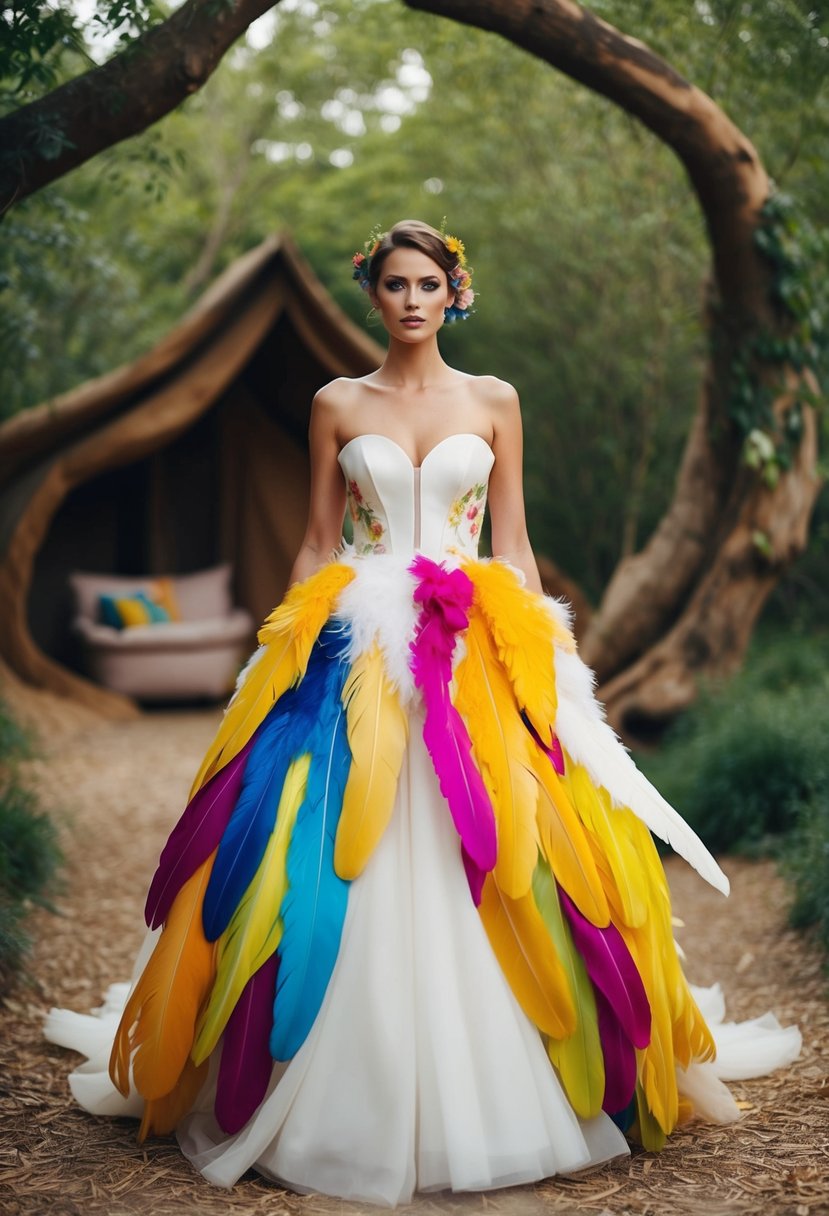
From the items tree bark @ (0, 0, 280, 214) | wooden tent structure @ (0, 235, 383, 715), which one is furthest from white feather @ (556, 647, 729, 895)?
wooden tent structure @ (0, 235, 383, 715)

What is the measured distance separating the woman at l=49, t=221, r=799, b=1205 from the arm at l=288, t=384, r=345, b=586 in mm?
102

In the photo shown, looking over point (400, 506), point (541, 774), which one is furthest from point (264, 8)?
point (541, 774)

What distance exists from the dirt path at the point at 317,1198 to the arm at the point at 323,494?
1.18 metres

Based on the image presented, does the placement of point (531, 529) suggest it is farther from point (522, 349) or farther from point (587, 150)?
point (587, 150)

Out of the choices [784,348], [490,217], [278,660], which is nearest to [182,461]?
[490,217]

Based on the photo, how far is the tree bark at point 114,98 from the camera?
9.17 ft

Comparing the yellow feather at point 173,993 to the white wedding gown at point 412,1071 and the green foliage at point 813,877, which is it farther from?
the green foliage at point 813,877

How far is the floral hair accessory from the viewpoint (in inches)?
97.2

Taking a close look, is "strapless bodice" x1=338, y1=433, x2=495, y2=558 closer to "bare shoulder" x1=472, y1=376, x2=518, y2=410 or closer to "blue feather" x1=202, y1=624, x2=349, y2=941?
"bare shoulder" x1=472, y1=376, x2=518, y2=410

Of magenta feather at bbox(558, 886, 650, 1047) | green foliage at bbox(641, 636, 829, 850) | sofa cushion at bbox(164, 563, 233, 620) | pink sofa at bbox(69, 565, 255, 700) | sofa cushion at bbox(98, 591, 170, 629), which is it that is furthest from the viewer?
sofa cushion at bbox(164, 563, 233, 620)

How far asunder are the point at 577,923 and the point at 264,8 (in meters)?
2.37

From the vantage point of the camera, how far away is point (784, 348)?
499 centimetres

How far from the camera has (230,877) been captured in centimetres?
211

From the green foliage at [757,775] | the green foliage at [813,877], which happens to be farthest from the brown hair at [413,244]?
the green foliage at [757,775]
